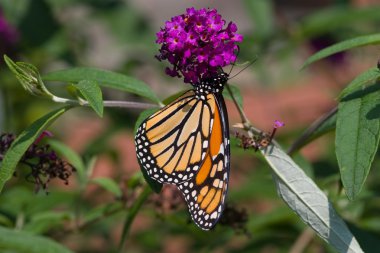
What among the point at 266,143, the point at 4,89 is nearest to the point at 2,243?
the point at 266,143

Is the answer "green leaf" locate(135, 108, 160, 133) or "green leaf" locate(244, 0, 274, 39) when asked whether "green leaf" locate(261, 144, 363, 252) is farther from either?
"green leaf" locate(244, 0, 274, 39)

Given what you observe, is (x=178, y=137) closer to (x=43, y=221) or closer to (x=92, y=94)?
(x=92, y=94)

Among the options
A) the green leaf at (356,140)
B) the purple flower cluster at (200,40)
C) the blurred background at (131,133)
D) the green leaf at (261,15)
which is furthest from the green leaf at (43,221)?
the green leaf at (261,15)

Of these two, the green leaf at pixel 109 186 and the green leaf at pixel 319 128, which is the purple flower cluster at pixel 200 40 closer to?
the green leaf at pixel 319 128

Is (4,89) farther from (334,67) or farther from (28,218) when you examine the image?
(334,67)

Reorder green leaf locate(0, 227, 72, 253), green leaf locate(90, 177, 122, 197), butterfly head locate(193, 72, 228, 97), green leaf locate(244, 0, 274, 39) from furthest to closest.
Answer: green leaf locate(244, 0, 274, 39) < green leaf locate(90, 177, 122, 197) < butterfly head locate(193, 72, 228, 97) < green leaf locate(0, 227, 72, 253)

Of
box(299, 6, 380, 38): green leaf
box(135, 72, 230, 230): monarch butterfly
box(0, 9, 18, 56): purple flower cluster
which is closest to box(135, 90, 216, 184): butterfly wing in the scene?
box(135, 72, 230, 230): monarch butterfly
